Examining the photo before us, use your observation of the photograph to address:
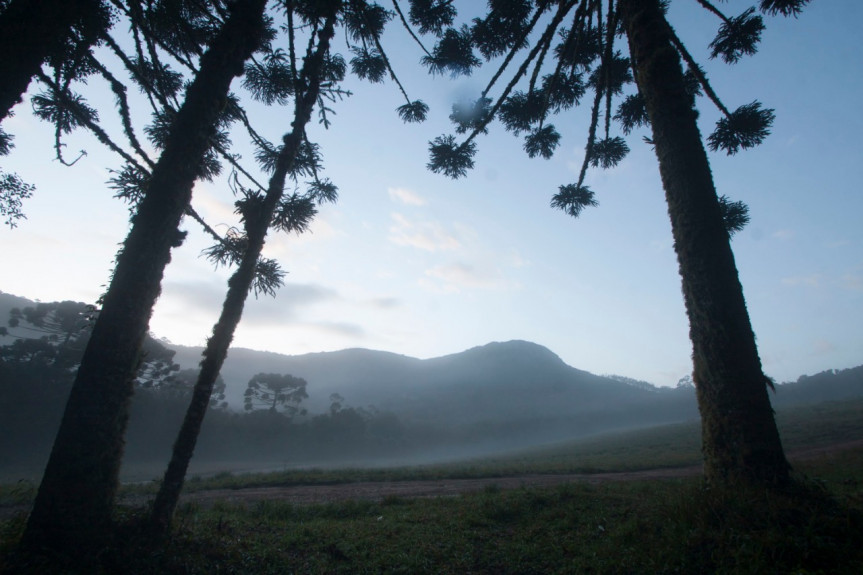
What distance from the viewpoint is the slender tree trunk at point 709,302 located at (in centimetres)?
373

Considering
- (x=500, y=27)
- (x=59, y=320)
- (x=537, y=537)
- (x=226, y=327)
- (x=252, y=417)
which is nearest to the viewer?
(x=226, y=327)

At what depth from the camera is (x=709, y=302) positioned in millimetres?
4102

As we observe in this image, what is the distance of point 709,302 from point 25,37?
7.66 m

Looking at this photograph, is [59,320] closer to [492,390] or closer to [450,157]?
[450,157]

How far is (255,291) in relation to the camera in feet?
24.0

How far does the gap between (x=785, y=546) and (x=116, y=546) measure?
5532 millimetres

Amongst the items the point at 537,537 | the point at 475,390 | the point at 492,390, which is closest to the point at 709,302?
the point at 537,537

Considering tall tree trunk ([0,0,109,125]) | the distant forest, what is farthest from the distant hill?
tall tree trunk ([0,0,109,125])

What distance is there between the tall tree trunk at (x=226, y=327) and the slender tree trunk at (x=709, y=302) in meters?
5.05

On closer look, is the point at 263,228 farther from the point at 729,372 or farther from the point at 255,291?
the point at 729,372

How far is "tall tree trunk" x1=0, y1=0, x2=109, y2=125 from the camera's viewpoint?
418cm

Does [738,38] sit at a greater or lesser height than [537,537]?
greater

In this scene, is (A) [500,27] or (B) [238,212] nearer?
(B) [238,212]

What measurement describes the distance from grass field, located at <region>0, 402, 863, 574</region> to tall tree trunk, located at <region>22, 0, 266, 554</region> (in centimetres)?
38
